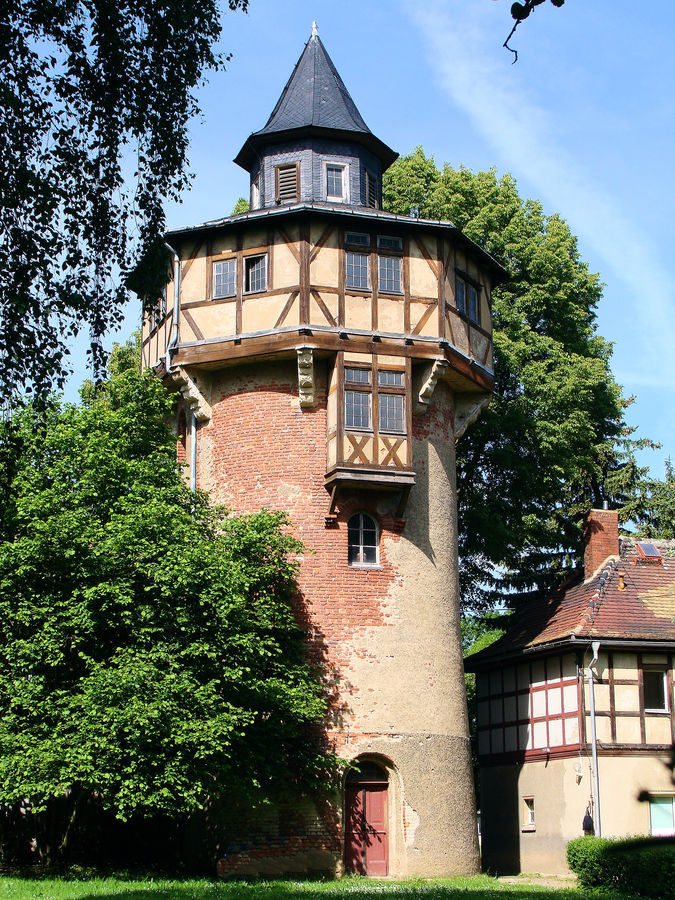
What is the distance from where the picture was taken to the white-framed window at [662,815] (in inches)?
952

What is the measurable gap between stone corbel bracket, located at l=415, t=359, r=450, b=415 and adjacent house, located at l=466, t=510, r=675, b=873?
5.99 metres

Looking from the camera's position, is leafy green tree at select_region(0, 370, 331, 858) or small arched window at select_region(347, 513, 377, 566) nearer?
leafy green tree at select_region(0, 370, 331, 858)

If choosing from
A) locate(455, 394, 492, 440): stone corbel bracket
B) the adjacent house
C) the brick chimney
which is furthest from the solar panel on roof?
locate(455, 394, 492, 440): stone corbel bracket

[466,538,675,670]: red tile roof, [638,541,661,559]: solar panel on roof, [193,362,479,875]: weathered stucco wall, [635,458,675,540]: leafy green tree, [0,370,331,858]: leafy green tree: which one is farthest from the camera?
[635,458,675,540]: leafy green tree

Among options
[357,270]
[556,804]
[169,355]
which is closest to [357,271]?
[357,270]

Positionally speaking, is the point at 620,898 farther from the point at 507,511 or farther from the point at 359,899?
the point at 507,511

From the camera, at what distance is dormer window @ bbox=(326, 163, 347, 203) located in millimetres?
26469

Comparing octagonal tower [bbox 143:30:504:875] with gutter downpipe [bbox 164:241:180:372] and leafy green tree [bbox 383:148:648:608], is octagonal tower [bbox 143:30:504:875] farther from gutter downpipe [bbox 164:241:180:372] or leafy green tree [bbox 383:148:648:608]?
leafy green tree [bbox 383:148:648:608]

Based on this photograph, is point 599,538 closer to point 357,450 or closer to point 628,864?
point 357,450

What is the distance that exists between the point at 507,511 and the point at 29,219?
2066cm

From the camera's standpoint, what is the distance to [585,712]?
81.9 feet

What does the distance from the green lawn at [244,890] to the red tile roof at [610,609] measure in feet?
23.3

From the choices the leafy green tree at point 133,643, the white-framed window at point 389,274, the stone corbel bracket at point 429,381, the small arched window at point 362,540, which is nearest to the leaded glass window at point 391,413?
the stone corbel bracket at point 429,381

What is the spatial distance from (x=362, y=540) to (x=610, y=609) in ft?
21.5
